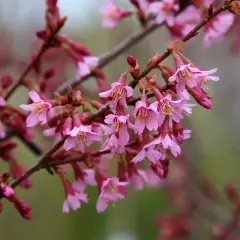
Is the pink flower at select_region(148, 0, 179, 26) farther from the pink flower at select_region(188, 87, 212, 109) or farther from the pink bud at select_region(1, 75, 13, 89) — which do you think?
the pink flower at select_region(188, 87, 212, 109)

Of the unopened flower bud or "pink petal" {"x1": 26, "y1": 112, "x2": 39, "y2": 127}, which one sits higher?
"pink petal" {"x1": 26, "y1": 112, "x2": 39, "y2": 127}

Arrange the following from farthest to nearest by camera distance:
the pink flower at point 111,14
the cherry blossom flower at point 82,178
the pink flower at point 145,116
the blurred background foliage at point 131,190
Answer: the blurred background foliage at point 131,190, the pink flower at point 111,14, the cherry blossom flower at point 82,178, the pink flower at point 145,116

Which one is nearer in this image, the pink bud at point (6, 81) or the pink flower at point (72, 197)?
the pink flower at point (72, 197)

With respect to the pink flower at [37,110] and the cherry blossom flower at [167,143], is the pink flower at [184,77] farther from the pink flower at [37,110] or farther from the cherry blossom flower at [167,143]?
the pink flower at [37,110]

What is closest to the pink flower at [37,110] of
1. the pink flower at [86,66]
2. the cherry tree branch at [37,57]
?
the cherry tree branch at [37,57]

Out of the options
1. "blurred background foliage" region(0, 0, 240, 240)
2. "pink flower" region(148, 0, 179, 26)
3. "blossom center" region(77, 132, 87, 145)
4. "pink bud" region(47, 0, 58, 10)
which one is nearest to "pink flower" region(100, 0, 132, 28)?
"pink flower" region(148, 0, 179, 26)

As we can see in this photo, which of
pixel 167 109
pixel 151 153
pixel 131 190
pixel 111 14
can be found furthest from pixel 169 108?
pixel 131 190
